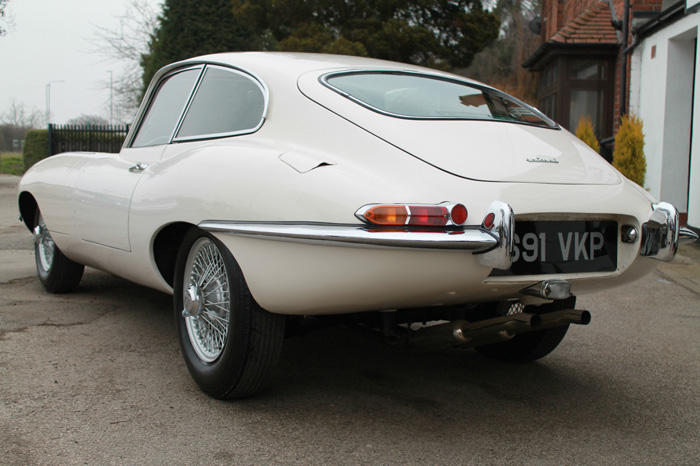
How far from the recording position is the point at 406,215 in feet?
7.64

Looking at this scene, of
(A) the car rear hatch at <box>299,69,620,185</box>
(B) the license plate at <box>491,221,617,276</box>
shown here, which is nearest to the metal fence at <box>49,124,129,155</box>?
(A) the car rear hatch at <box>299,69,620,185</box>

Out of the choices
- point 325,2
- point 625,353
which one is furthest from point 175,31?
point 625,353

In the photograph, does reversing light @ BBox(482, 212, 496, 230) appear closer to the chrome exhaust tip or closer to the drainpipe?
the chrome exhaust tip

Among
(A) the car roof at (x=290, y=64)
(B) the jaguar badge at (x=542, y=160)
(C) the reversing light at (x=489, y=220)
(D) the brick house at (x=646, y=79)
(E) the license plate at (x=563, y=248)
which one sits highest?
(D) the brick house at (x=646, y=79)

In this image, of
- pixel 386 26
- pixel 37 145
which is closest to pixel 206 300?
pixel 386 26

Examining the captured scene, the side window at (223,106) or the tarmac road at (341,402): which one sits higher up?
the side window at (223,106)

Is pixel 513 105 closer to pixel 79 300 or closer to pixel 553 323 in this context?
pixel 553 323

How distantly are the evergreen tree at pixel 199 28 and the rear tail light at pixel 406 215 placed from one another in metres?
24.1

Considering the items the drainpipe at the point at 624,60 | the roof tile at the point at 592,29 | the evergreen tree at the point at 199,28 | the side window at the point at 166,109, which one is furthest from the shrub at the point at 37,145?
the side window at the point at 166,109

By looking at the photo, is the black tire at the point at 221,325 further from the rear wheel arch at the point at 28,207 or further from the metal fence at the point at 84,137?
the metal fence at the point at 84,137

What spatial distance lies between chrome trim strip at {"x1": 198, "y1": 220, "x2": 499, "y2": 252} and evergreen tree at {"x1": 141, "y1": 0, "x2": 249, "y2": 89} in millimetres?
23998

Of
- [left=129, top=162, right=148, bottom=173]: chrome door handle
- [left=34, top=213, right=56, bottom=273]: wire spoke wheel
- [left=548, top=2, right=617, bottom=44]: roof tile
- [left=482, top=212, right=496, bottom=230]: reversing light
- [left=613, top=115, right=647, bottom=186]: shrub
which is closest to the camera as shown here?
[left=482, top=212, right=496, bottom=230]: reversing light

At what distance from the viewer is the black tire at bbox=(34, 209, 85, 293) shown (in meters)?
4.74

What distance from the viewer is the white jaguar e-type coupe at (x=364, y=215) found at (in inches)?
94.7
